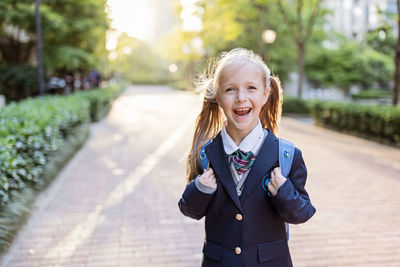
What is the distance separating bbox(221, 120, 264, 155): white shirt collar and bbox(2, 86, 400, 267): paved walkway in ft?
4.59

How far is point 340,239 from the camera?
4652 mm

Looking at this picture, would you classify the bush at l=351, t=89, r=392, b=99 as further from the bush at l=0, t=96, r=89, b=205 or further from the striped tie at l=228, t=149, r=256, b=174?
the striped tie at l=228, t=149, r=256, b=174

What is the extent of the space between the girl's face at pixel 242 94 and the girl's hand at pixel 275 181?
24cm

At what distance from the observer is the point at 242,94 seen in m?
1.82

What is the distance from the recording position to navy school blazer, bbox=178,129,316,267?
182 centimetres

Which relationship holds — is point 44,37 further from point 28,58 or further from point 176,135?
point 176,135

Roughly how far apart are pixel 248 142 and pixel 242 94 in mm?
216

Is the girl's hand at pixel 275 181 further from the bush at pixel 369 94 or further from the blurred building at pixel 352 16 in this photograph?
the blurred building at pixel 352 16

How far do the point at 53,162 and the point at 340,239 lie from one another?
493cm

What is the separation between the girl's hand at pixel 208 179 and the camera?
5.94 feet

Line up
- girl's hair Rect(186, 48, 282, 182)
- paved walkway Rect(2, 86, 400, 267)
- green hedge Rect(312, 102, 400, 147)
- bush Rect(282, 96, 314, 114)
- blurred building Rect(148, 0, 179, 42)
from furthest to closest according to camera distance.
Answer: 1. blurred building Rect(148, 0, 179, 42)
2. bush Rect(282, 96, 314, 114)
3. green hedge Rect(312, 102, 400, 147)
4. paved walkway Rect(2, 86, 400, 267)
5. girl's hair Rect(186, 48, 282, 182)

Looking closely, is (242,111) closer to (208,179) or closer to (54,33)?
(208,179)

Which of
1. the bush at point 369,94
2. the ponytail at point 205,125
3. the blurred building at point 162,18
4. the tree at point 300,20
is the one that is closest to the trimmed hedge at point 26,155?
the ponytail at point 205,125

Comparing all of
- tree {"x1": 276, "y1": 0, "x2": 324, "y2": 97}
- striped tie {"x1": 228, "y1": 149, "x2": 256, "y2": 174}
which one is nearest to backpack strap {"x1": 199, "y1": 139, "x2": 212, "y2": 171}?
striped tie {"x1": 228, "y1": 149, "x2": 256, "y2": 174}
